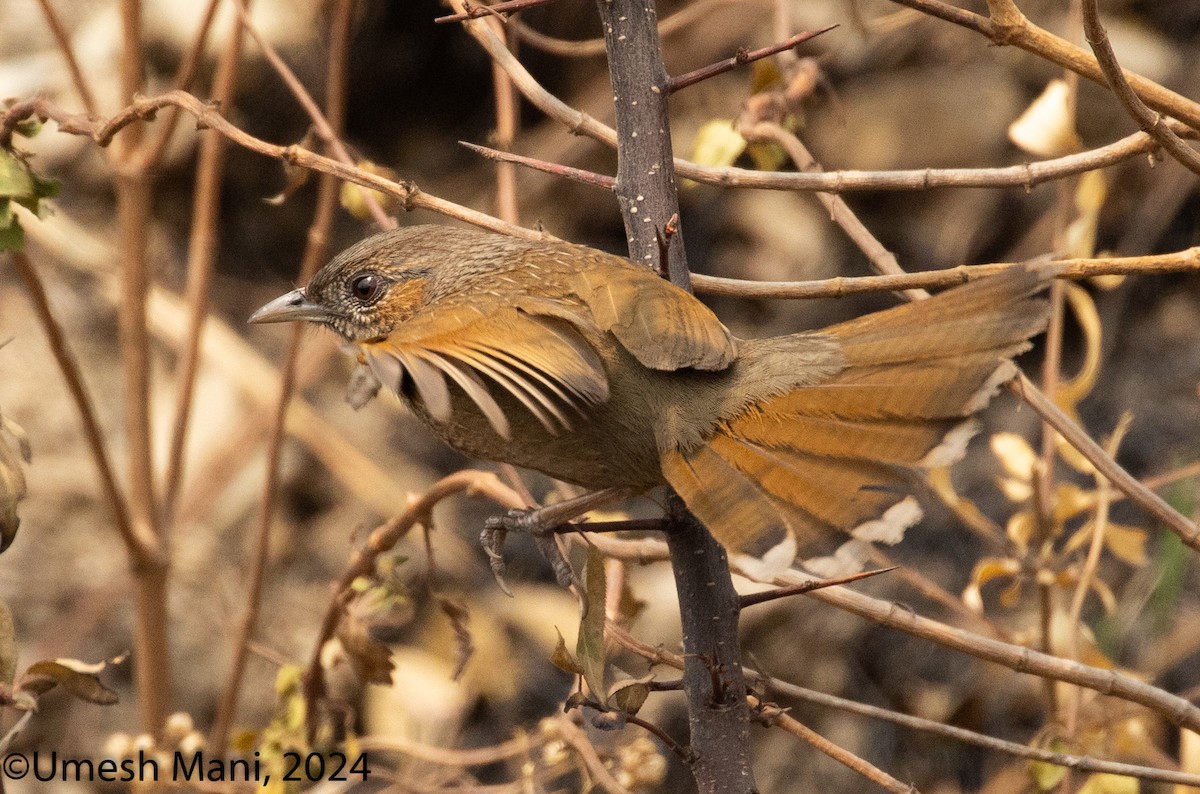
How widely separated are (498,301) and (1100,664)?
62.3 inches

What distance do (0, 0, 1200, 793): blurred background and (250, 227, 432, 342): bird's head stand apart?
1666 mm

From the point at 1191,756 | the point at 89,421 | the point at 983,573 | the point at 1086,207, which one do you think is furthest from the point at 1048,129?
the point at 89,421

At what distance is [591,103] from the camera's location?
4.52 metres

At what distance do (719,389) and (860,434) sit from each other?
0.78ft

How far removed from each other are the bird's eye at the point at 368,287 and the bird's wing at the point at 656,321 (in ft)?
1.62

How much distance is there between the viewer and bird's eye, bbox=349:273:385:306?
7.34 feet

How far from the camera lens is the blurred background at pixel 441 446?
4090 millimetres

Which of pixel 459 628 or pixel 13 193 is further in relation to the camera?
pixel 459 628

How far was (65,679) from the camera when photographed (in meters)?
1.79

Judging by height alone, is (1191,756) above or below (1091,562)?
below

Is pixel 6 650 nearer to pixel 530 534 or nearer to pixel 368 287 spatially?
pixel 530 534

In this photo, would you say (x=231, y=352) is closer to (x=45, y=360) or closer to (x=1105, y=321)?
(x=45, y=360)

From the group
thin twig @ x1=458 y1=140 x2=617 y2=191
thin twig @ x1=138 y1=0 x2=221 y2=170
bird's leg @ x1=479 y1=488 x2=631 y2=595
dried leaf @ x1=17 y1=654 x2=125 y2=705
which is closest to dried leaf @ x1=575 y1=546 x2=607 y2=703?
bird's leg @ x1=479 y1=488 x2=631 y2=595

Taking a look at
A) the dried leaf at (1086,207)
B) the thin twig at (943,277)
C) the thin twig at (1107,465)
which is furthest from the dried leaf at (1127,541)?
the thin twig at (943,277)
